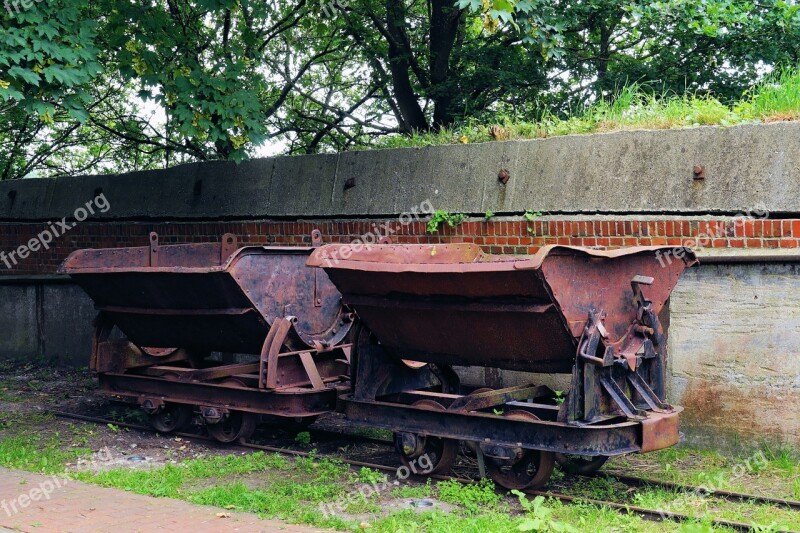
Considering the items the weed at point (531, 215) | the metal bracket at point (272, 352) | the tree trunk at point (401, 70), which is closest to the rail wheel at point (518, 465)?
the metal bracket at point (272, 352)

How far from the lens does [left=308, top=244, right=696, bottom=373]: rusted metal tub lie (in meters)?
6.19

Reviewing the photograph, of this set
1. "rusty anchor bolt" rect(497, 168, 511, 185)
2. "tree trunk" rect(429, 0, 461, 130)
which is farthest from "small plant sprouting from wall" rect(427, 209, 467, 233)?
"tree trunk" rect(429, 0, 461, 130)

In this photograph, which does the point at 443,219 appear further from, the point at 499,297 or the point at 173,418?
the point at 173,418

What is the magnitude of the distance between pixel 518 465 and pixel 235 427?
326cm

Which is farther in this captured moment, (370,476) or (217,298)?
(217,298)

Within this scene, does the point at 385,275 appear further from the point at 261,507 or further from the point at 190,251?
the point at 190,251

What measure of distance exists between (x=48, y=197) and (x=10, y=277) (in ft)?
4.79

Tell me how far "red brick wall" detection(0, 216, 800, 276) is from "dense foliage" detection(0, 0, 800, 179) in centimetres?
126

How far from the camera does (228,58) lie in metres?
11.0

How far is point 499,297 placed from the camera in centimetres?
641

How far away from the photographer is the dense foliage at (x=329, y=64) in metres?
8.79

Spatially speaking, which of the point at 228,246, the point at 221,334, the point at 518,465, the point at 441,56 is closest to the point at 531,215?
the point at 518,465

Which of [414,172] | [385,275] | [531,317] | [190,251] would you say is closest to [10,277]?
[190,251]

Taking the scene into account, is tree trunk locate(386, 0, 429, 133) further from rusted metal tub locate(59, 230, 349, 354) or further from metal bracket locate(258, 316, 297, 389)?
metal bracket locate(258, 316, 297, 389)
